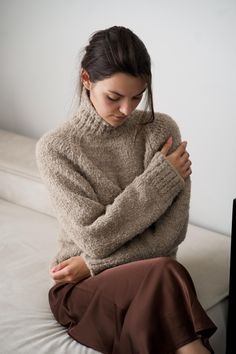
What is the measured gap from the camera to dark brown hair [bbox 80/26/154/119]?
135 centimetres

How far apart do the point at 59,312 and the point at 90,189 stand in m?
0.31

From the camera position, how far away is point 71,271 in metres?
1.48

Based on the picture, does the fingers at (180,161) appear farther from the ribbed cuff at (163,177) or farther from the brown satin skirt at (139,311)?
the brown satin skirt at (139,311)

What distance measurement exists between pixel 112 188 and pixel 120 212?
78mm

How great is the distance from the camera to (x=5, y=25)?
2543 millimetres

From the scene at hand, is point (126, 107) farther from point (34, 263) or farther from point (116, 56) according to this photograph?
point (34, 263)

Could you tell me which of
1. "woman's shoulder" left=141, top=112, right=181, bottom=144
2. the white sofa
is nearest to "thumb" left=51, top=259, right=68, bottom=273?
the white sofa

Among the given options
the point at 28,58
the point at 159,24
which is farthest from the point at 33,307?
the point at 28,58

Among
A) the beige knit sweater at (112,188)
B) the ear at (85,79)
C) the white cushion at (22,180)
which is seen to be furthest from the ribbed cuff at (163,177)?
the white cushion at (22,180)

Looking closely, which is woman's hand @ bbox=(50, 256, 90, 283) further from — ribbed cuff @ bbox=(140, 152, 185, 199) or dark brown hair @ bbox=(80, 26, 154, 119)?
dark brown hair @ bbox=(80, 26, 154, 119)

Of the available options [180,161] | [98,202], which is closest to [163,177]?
[180,161]

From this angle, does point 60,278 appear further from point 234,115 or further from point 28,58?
point 28,58

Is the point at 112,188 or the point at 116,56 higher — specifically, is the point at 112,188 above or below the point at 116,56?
below

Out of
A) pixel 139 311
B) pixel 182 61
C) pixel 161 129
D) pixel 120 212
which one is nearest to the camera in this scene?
pixel 139 311
